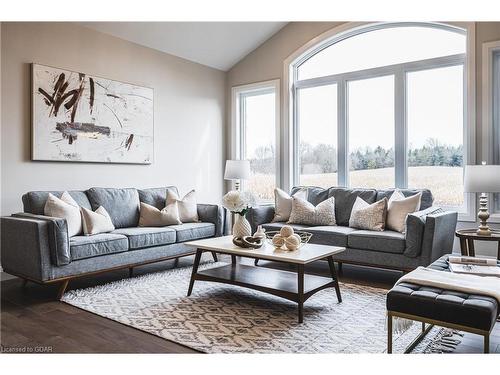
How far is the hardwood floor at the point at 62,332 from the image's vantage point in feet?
Result: 8.01

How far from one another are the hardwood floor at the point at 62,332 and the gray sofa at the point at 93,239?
22 cm

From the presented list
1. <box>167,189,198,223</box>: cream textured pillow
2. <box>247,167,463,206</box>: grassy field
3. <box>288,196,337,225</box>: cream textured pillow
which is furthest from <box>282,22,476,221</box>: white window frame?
<box>167,189,198,223</box>: cream textured pillow

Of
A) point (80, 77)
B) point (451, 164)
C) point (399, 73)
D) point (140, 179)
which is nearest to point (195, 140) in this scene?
point (140, 179)

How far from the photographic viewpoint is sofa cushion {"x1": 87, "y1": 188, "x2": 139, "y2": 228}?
436cm

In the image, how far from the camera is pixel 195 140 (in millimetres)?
6043

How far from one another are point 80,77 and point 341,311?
12.1 feet

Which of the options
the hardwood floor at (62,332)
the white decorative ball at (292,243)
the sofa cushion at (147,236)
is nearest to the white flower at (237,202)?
the white decorative ball at (292,243)

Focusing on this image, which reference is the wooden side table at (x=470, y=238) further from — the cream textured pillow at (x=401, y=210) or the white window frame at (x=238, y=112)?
the white window frame at (x=238, y=112)

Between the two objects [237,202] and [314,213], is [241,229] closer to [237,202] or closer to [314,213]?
[237,202]

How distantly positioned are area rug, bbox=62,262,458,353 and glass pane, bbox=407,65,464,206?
1.79 metres

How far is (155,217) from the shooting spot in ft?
15.0

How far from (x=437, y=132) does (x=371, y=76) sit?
1.11 meters


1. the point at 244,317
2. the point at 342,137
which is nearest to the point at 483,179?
the point at 342,137
